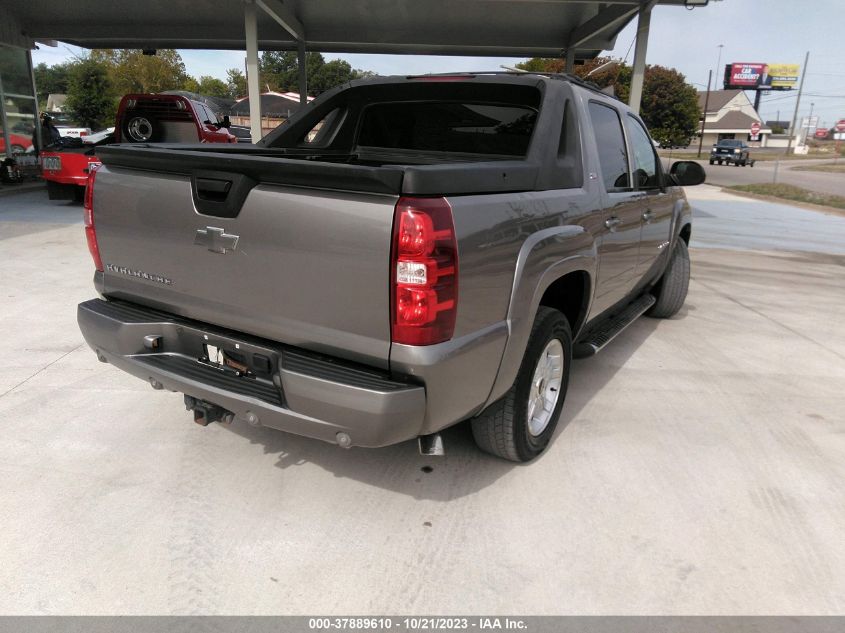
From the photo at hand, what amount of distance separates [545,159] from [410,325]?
128 cm

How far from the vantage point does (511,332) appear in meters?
2.52

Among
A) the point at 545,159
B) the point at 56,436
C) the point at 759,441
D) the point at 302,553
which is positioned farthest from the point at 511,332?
the point at 56,436

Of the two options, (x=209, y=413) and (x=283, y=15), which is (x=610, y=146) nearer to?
(x=209, y=413)

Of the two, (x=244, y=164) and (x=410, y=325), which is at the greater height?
(x=244, y=164)

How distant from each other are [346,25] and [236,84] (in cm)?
6053

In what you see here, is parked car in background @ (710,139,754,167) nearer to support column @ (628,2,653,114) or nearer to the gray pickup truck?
support column @ (628,2,653,114)

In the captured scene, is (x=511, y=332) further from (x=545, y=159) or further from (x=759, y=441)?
(x=759, y=441)

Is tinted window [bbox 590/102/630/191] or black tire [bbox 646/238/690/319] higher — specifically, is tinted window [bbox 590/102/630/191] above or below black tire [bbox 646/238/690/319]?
above

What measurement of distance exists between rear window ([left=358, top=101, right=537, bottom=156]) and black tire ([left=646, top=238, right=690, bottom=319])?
8.95ft

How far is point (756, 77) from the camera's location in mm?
103062

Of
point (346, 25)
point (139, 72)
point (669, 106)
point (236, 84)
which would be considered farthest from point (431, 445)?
point (236, 84)

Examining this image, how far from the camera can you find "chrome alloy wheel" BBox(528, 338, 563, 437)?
311 cm

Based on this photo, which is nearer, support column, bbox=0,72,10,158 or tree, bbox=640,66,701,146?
support column, bbox=0,72,10,158

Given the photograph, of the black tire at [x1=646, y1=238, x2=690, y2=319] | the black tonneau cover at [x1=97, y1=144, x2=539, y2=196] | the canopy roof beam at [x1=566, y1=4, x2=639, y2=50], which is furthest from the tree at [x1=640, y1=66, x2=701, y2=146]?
the black tonneau cover at [x1=97, y1=144, x2=539, y2=196]
